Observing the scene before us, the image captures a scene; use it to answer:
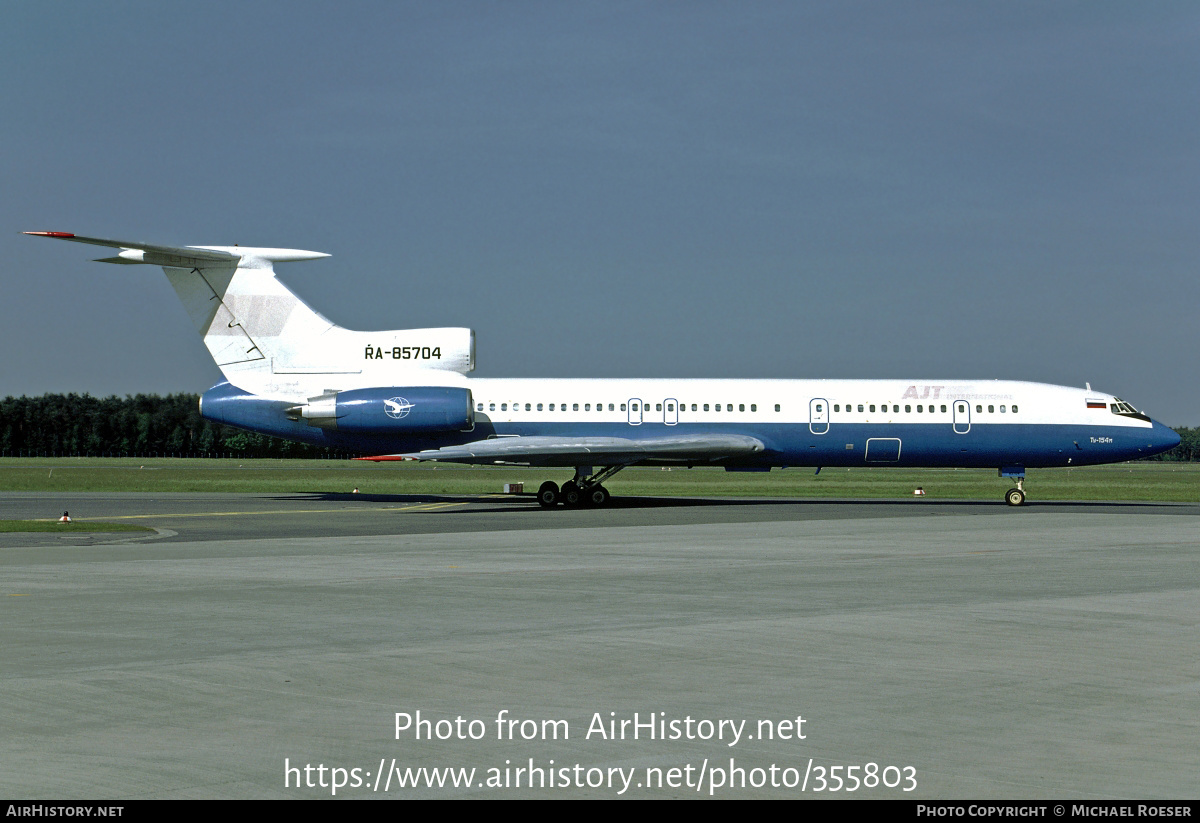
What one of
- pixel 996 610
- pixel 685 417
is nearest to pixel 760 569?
pixel 996 610

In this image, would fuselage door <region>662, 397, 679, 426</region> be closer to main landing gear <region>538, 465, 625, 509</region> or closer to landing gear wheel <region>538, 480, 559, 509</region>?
main landing gear <region>538, 465, 625, 509</region>

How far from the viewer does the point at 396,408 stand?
36625 millimetres

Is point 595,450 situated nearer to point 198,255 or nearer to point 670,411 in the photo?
point 670,411

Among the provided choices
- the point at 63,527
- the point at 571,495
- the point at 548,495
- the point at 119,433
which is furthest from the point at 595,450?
the point at 119,433

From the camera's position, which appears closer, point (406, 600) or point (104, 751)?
point (104, 751)

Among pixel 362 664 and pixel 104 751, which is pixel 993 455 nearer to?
pixel 362 664

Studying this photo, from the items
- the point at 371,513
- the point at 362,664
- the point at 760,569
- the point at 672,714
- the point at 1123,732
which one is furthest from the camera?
the point at 371,513

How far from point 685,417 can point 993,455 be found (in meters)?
9.76

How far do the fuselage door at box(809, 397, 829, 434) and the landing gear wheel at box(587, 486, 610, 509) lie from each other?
672cm

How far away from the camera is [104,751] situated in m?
6.83

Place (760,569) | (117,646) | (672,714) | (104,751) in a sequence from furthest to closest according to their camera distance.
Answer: (760,569), (117,646), (672,714), (104,751)

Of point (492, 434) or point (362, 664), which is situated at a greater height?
point (492, 434)

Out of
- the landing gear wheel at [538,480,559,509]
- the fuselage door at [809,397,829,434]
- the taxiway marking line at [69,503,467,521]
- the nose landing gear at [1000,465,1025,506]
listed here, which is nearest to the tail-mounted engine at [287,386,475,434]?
the taxiway marking line at [69,503,467,521]

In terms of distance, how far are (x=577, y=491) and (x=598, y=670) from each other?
2750 cm
